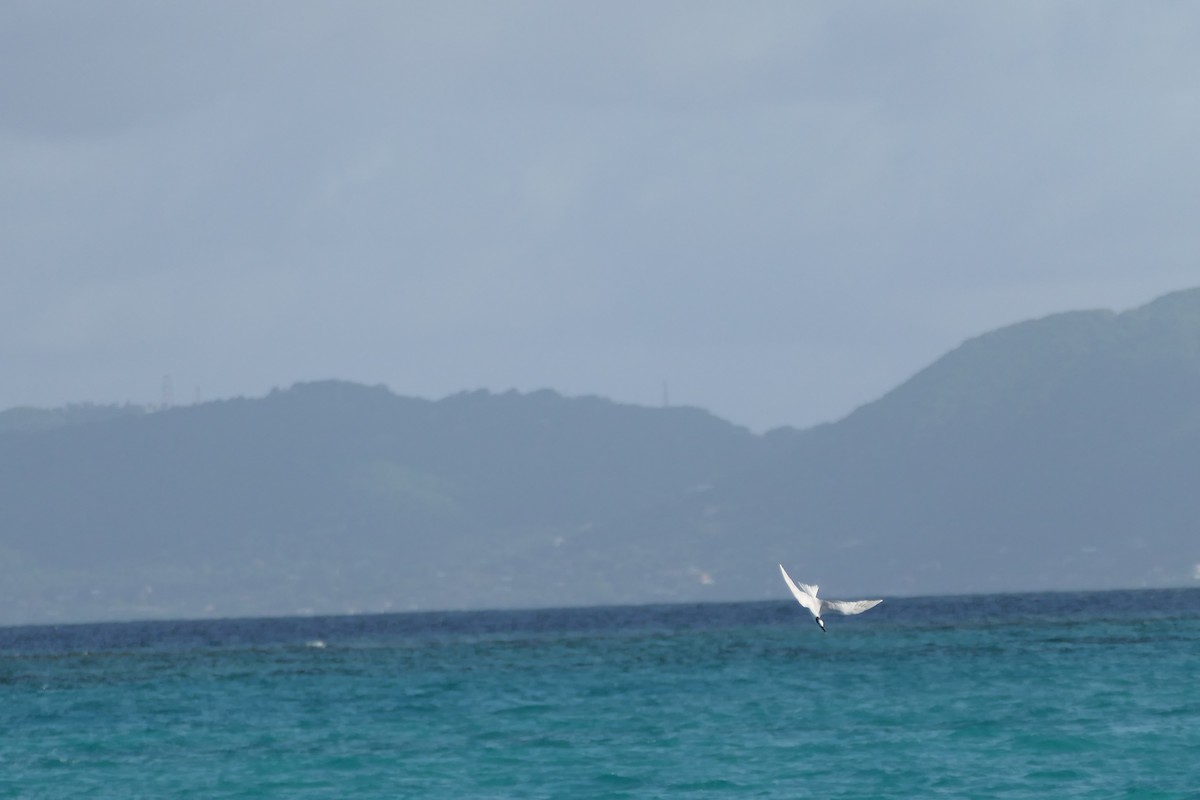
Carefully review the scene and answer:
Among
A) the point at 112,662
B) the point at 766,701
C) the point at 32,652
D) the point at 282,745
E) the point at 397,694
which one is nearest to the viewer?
the point at 282,745

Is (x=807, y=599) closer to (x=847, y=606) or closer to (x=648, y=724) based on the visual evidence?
(x=847, y=606)

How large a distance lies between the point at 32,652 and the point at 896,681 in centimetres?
8486

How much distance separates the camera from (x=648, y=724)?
163ft

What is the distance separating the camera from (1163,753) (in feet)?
133

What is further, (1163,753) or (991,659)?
(991,659)

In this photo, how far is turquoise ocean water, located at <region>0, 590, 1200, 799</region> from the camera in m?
39.2

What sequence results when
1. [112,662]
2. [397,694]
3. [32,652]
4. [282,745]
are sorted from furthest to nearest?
[32,652]
[112,662]
[397,694]
[282,745]

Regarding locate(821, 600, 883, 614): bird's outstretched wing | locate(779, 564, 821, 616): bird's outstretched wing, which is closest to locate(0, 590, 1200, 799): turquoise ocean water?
locate(779, 564, 821, 616): bird's outstretched wing

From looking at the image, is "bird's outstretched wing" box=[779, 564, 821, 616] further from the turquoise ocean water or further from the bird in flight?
the turquoise ocean water

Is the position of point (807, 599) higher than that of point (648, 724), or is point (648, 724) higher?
point (807, 599)

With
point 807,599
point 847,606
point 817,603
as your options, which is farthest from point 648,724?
point 847,606

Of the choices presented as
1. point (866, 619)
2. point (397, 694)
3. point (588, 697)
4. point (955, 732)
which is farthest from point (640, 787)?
point (866, 619)

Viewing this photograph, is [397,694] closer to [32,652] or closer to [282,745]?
[282,745]

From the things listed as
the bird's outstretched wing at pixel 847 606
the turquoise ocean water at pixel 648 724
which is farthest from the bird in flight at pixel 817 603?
the turquoise ocean water at pixel 648 724
